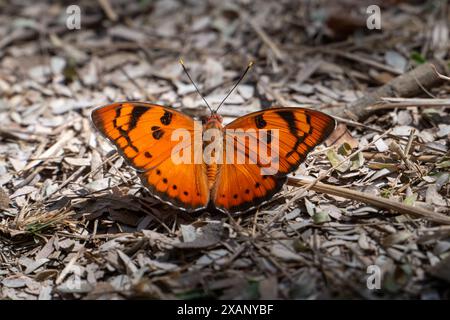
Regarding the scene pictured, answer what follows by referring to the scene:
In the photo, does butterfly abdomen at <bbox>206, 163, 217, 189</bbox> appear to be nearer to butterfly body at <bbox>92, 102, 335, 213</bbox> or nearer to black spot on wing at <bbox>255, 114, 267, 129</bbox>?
butterfly body at <bbox>92, 102, 335, 213</bbox>

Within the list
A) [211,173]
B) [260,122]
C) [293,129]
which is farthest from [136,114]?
[293,129]

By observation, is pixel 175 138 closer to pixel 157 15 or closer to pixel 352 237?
pixel 352 237

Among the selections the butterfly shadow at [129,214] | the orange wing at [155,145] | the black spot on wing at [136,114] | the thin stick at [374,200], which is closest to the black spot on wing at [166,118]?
the orange wing at [155,145]

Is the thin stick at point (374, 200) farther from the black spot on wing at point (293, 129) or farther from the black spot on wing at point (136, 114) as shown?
the black spot on wing at point (136, 114)

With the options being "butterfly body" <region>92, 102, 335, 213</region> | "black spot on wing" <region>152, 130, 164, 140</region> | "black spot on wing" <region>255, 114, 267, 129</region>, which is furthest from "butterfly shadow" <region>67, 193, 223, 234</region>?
"black spot on wing" <region>255, 114, 267, 129</region>

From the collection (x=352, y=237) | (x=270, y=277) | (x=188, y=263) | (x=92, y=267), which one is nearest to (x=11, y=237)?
(x=92, y=267)

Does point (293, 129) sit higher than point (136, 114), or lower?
lower

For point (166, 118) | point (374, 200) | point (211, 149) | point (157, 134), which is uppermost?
point (166, 118)

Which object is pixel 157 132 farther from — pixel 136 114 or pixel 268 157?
pixel 268 157
